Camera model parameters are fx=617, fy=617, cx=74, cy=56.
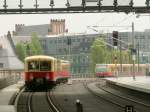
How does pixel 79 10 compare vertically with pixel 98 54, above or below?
above

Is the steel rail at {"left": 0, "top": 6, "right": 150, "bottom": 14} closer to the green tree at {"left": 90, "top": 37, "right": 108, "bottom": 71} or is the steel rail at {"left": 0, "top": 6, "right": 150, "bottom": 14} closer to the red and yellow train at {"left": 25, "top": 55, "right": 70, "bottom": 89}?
the red and yellow train at {"left": 25, "top": 55, "right": 70, "bottom": 89}

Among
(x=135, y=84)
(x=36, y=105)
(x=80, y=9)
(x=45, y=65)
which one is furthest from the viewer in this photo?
(x=135, y=84)

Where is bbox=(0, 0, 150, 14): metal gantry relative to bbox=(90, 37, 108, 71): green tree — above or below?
above

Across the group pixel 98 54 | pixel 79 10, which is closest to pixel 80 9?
pixel 79 10

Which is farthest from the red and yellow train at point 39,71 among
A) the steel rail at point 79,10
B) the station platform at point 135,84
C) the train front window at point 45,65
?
the steel rail at point 79,10

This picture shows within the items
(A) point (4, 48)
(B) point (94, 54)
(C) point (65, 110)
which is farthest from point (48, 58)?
(B) point (94, 54)

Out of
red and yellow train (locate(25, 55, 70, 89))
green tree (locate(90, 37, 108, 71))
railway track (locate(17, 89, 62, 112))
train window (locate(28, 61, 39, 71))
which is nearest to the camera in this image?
railway track (locate(17, 89, 62, 112))

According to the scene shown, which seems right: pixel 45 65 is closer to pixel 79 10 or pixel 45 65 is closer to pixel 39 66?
pixel 39 66

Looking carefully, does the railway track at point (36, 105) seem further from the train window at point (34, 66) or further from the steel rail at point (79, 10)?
the train window at point (34, 66)

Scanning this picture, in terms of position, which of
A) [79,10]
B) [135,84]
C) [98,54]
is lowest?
Result: [135,84]

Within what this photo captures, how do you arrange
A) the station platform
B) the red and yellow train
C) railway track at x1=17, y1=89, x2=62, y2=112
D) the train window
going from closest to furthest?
railway track at x1=17, y1=89, x2=62, y2=112, the station platform, the red and yellow train, the train window

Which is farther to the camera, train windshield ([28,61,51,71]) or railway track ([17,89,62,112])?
train windshield ([28,61,51,71])

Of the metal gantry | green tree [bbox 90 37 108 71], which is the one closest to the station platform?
the metal gantry

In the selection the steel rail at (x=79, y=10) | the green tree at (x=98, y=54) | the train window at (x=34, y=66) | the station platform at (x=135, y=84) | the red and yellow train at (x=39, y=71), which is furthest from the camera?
the green tree at (x=98, y=54)
